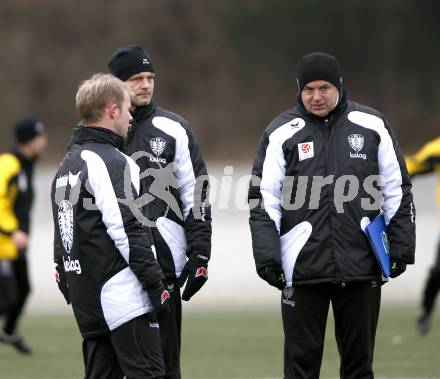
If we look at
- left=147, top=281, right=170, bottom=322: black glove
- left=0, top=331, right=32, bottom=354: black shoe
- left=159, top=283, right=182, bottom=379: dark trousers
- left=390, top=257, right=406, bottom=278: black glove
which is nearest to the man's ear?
left=147, top=281, right=170, bottom=322: black glove

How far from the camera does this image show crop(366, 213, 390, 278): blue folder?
20.3 feet

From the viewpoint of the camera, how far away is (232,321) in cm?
1291

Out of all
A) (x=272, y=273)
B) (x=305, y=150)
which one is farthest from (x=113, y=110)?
(x=272, y=273)

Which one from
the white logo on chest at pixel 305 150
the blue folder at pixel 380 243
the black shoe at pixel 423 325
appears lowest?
the black shoe at pixel 423 325

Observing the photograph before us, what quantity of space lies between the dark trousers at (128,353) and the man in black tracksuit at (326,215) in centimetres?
90

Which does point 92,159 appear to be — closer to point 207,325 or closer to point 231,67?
point 207,325

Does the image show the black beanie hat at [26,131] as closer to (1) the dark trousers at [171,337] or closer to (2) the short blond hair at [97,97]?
(1) the dark trousers at [171,337]

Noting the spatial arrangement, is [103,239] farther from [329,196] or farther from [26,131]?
[26,131]

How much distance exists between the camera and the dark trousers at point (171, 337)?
6.48 m

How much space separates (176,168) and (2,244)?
482cm

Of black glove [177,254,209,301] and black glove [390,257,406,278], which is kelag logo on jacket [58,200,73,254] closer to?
black glove [177,254,209,301]

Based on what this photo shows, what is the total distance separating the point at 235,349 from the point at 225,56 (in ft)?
63.6

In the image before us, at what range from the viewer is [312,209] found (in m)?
6.29

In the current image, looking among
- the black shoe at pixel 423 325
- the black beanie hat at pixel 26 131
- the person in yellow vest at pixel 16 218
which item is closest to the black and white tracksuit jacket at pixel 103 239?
the person in yellow vest at pixel 16 218
